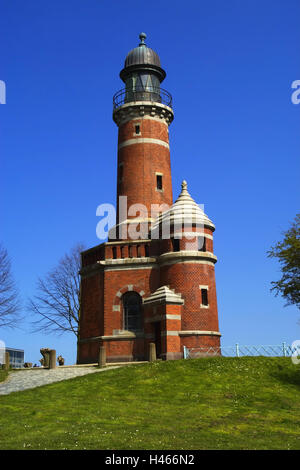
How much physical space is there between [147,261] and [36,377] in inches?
395

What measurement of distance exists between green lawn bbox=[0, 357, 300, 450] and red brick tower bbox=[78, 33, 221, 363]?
14.9ft

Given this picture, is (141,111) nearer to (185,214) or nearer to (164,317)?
(185,214)

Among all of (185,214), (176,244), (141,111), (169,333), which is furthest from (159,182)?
(169,333)

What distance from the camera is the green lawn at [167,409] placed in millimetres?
12586

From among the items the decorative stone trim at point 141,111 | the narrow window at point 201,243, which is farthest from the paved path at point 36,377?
the decorative stone trim at point 141,111

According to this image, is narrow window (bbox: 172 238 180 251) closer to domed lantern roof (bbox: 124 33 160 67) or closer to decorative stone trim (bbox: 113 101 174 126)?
decorative stone trim (bbox: 113 101 174 126)

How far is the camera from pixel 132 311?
105 ft

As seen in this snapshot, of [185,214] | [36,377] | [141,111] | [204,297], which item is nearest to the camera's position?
[36,377]

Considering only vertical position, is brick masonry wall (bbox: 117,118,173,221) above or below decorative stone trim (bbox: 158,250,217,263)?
above

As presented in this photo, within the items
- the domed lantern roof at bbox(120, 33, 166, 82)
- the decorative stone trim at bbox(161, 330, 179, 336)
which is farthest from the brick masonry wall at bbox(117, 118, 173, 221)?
the decorative stone trim at bbox(161, 330, 179, 336)

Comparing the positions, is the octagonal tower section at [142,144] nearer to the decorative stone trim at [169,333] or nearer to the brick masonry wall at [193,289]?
the brick masonry wall at [193,289]

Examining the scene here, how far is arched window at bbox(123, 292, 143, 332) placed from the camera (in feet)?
104
